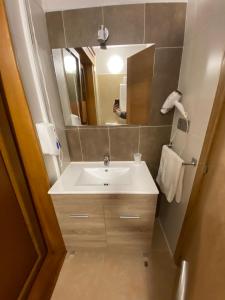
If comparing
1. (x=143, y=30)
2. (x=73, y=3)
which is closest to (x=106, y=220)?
(x=143, y=30)

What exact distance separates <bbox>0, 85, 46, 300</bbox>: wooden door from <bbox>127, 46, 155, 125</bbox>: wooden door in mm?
942

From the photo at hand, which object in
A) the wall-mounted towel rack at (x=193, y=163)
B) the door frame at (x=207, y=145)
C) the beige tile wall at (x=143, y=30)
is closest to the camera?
the door frame at (x=207, y=145)

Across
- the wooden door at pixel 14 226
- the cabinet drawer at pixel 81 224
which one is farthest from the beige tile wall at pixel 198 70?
the wooden door at pixel 14 226

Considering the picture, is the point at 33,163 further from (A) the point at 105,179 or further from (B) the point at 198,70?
(B) the point at 198,70

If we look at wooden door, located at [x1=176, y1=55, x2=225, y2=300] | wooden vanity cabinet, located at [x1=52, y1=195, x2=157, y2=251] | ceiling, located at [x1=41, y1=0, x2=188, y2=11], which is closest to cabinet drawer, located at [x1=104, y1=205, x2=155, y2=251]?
wooden vanity cabinet, located at [x1=52, y1=195, x2=157, y2=251]

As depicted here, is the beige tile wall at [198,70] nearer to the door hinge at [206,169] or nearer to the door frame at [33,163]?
the door hinge at [206,169]

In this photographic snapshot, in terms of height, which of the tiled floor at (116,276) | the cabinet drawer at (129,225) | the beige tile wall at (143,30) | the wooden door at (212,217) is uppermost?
the beige tile wall at (143,30)

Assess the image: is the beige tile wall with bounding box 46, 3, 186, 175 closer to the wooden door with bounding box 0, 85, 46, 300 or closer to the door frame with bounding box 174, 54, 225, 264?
the door frame with bounding box 174, 54, 225, 264

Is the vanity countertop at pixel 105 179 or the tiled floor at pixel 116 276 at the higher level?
the vanity countertop at pixel 105 179

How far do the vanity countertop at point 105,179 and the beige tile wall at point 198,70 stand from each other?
328 mm

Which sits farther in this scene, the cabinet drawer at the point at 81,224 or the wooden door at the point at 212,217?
the cabinet drawer at the point at 81,224

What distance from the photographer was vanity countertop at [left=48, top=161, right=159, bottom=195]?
3.35ft

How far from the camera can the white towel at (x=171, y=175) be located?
104cm

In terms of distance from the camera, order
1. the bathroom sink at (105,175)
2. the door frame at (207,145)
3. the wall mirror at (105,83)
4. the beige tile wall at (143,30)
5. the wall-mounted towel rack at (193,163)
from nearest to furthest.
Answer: the door frame at (207,145)
the wall-mounted towel rack at (193,163)
the beige tile wall at (143,30)
the wall mirror at (105,83)
the bathroom sink at (105,175)
